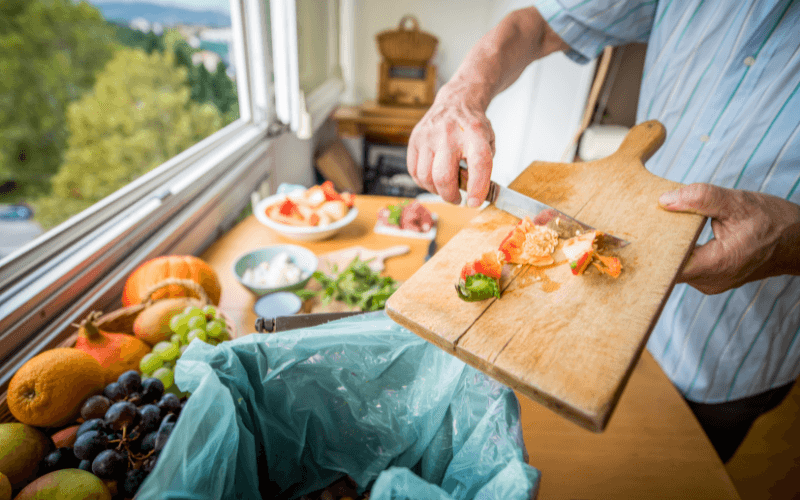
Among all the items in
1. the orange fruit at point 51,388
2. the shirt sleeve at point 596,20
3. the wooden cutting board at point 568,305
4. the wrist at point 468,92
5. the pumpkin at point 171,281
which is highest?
the shirt sleeve at point 596,20

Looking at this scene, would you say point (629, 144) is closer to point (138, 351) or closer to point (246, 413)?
point (246, 413)

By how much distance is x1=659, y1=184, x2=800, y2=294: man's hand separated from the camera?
2.18 ft

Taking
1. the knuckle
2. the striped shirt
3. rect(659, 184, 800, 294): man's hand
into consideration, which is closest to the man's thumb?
rect(659, 184, 800, 294): man's hand

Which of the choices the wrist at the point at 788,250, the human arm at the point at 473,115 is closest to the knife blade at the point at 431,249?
the human arm at the point at 473,115

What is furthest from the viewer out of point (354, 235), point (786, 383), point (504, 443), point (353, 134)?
point (353, 134)

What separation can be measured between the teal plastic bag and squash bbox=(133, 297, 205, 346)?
0.26 m

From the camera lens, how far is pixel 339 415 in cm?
68

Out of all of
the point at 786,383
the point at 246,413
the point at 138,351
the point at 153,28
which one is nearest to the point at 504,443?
the point at 246,413

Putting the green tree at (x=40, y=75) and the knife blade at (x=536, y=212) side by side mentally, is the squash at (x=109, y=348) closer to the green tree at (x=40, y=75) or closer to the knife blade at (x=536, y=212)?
the green tree at (x=40, y=75)

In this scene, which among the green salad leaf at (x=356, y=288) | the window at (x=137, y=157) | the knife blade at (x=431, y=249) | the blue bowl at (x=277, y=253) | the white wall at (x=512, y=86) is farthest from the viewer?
the white wall at (x=512, y=86)

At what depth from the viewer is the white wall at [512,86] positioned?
2896mm

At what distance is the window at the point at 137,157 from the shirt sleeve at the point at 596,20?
47.5 inches

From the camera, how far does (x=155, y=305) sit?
78 centimetres

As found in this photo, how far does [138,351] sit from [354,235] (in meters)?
0.81
